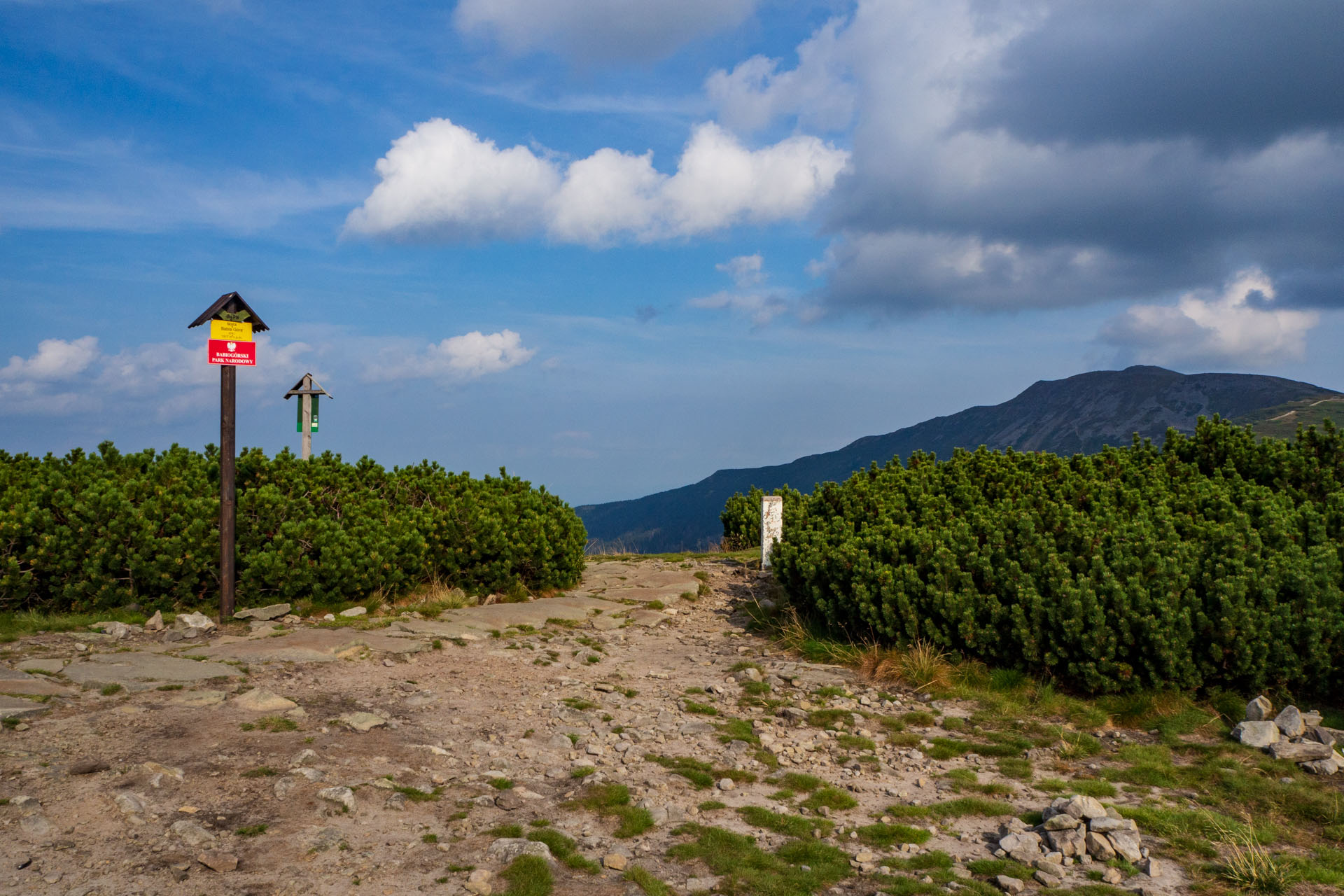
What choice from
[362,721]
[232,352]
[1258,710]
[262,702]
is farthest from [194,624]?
[1258,710]

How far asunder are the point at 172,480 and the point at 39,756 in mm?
6323

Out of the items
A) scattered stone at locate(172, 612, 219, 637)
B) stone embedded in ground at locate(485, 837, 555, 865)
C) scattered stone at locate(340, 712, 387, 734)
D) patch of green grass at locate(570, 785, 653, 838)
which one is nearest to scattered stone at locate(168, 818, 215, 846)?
stone embedded in ground at locate(485, 837, 555, 865)

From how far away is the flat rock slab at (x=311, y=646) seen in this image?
812 centimetres

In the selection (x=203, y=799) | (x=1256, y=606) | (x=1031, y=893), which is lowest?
(x=1031, y=893)

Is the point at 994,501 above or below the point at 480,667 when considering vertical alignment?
above

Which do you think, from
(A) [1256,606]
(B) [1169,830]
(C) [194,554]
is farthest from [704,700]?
(C) [194,554]

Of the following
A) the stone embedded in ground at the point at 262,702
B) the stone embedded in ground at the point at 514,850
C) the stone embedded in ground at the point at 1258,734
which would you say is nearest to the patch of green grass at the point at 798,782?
the stone embedded in ground at the point at 514,850

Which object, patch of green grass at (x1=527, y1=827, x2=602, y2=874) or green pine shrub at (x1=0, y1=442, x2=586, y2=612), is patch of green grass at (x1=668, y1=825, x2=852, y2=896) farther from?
green pine shrub at (x1=0, y1=442, x2=586, y2=612)

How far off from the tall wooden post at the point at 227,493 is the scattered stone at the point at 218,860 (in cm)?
613

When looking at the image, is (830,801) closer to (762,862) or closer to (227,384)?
(762,862)

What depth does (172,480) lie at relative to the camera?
35.4 feet

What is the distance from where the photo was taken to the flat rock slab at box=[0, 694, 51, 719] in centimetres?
586

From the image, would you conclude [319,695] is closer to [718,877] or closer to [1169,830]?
[718,877]

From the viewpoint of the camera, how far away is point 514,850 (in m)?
4.43
